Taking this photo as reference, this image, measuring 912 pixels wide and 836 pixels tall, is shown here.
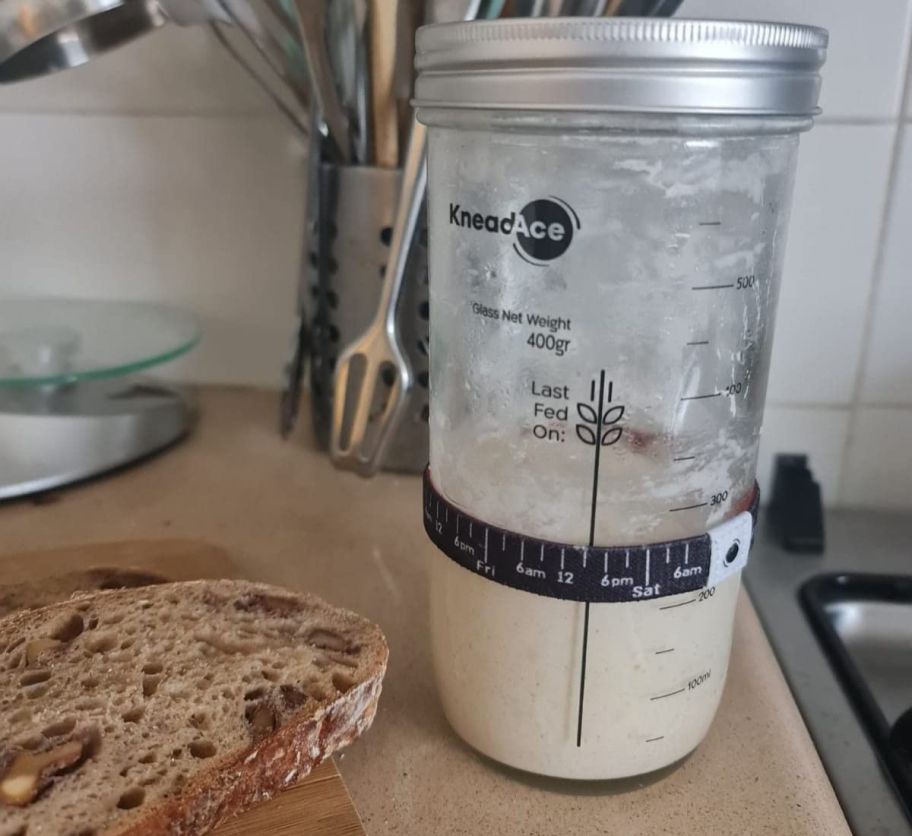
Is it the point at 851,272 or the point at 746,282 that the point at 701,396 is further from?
the point at 851,272

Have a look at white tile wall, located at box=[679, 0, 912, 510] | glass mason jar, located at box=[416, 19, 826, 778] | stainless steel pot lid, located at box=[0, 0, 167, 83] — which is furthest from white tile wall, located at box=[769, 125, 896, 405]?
stainless steel pot lid, located at box=[0, 0, 167, 83]

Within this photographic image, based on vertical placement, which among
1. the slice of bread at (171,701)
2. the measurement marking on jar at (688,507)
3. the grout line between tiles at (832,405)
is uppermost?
the measurement marking on jar at (688,507)

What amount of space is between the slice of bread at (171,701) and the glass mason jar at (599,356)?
66 mm

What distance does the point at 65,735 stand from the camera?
38 centimetres

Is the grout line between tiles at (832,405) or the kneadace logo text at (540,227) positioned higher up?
the kneadace logo text at (540,227)

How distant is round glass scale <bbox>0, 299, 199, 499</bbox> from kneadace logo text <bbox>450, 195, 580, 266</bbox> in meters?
0.44

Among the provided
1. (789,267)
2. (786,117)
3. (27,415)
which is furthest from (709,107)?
(27,415)

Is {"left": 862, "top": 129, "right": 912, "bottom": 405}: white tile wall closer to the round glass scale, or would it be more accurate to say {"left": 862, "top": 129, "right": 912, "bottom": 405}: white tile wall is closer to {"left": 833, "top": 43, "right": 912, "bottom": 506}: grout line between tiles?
{"left": 833, "top": 43, "right": 912, "bottom": 506}: grout line between tiles

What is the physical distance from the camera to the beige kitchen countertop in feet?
1.25

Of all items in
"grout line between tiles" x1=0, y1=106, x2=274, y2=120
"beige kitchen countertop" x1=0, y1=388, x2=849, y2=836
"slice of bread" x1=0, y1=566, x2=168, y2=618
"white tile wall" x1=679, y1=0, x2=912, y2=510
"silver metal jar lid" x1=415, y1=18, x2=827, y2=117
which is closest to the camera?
"silver metal jar lid" x1=415, y1=18, x2=827, y2=117

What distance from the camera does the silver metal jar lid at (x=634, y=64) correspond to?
0.27m

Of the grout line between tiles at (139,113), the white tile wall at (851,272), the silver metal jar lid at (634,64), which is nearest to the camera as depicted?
the silver metal jar lid at (634,64)

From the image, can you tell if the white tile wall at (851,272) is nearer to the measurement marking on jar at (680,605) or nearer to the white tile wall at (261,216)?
the white tile wall at (261,216)

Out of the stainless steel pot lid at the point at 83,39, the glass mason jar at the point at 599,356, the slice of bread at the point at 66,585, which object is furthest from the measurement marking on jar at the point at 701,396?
the stainless steel pot lid at the point at 83,39
